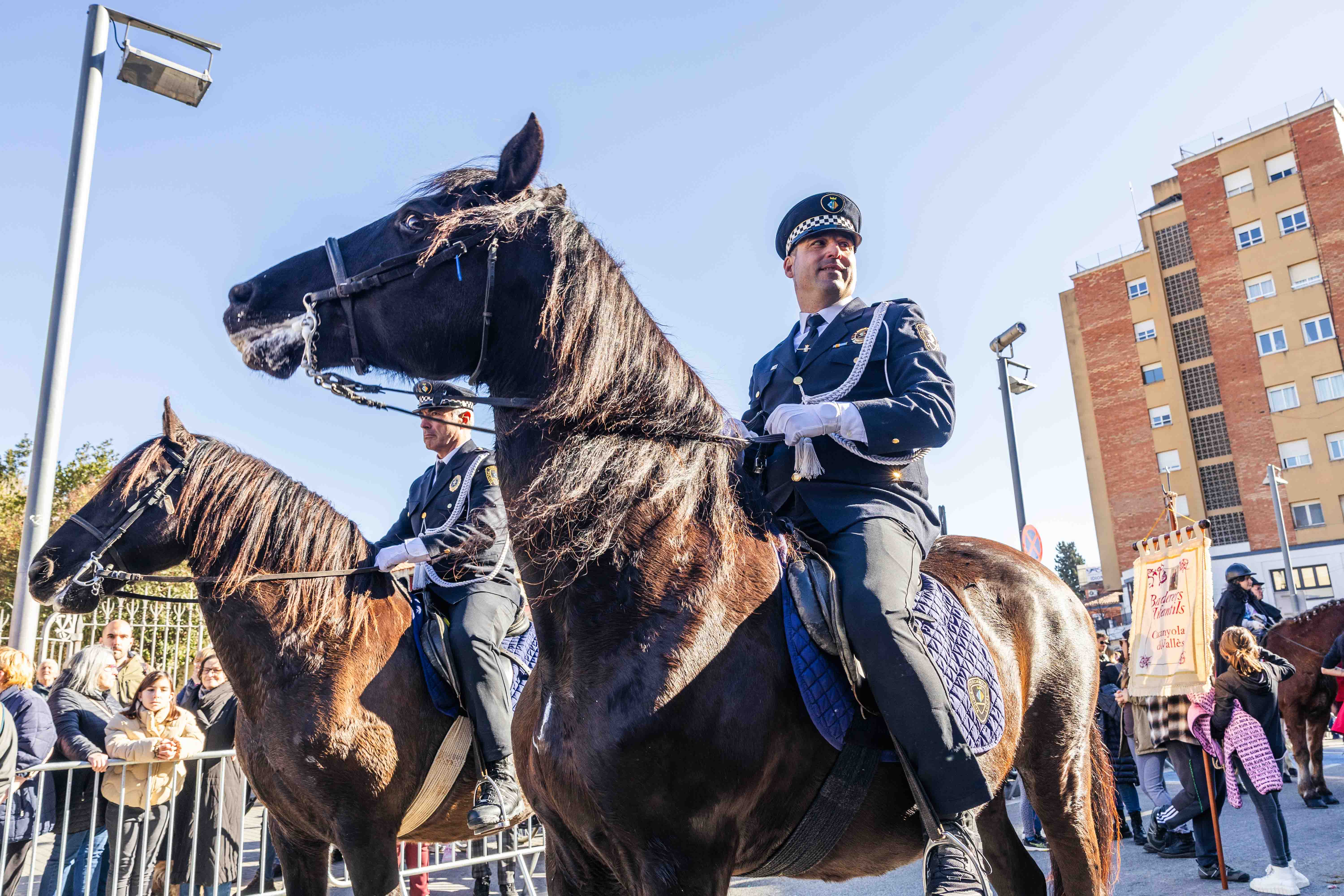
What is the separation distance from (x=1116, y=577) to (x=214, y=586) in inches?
2092

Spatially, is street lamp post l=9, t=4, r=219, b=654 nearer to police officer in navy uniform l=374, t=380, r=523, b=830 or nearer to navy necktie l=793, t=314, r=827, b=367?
police officer in navy uniform l=374, t=380, r=523, b=830

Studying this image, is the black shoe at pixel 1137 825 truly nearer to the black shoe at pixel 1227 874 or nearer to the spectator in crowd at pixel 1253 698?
Result: the spectator in crowd at pixel 1253 698

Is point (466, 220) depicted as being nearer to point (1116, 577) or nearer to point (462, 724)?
point (462, 724)

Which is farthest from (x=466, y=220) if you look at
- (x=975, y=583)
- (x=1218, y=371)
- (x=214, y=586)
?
(x=1218, y=371)

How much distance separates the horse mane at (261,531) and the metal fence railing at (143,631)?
4.37m

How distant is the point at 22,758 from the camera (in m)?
5.94

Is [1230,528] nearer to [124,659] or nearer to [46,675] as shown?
[124,659]

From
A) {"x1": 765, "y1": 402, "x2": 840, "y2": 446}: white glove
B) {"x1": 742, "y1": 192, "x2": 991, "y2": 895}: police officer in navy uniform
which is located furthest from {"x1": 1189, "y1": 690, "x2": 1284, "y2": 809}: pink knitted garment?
{"x1": 765, "y1": 402, "x2": 840, "y2": 446}: white glove

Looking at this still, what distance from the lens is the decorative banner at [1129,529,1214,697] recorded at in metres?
7.71

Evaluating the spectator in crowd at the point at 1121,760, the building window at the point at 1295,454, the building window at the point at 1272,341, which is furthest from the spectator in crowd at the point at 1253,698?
the building window at the point at 1272,341

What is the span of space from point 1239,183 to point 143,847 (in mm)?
55600

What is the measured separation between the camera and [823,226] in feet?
11.6

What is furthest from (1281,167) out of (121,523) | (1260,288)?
(121,523)

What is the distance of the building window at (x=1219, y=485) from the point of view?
47.0 meters
